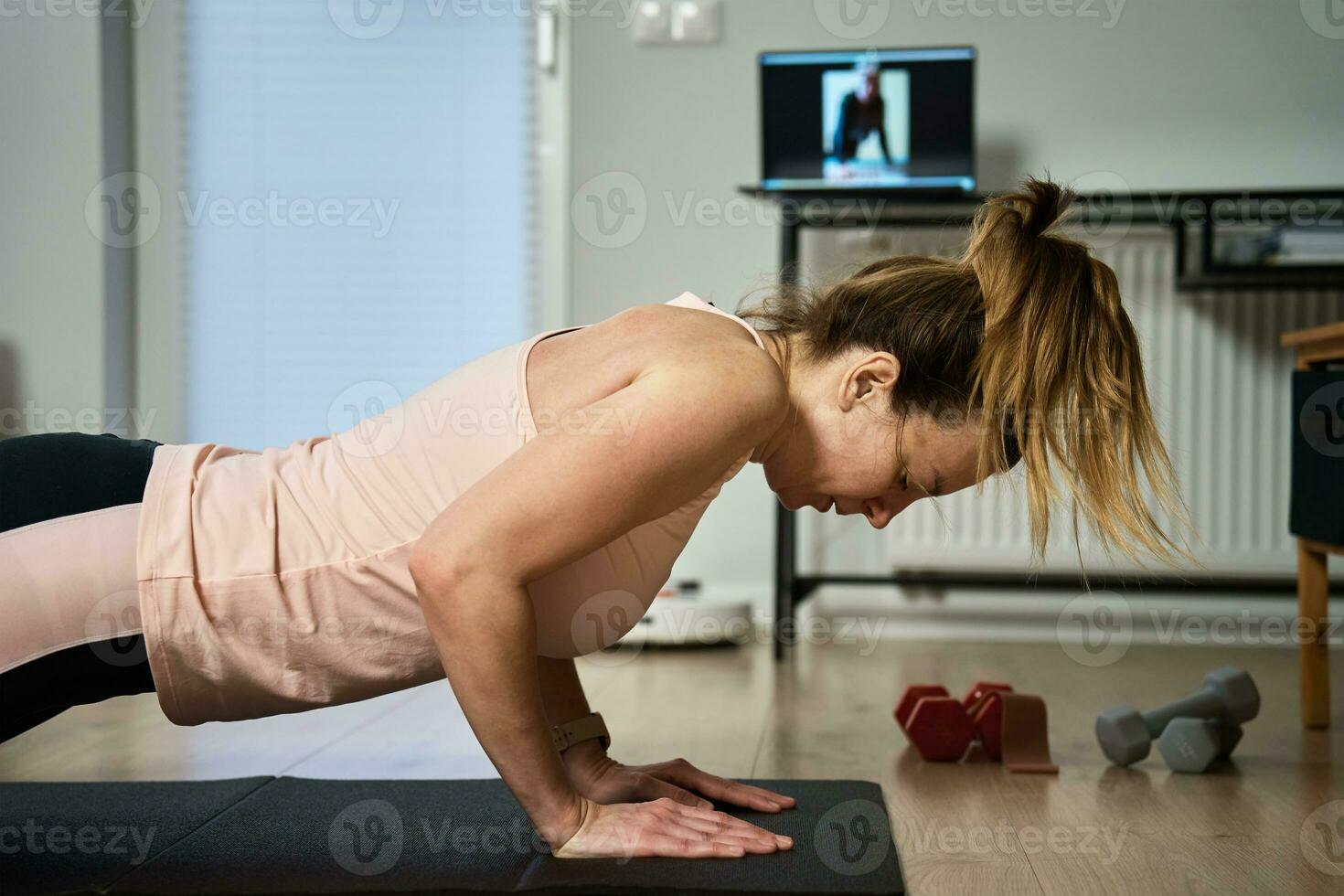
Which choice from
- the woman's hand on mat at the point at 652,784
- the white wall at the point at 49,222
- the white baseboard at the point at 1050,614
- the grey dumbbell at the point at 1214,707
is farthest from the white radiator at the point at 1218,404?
the white wall at the point at 49,222

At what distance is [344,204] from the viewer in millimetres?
3191

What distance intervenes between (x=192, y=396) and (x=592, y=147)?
1.27 meters

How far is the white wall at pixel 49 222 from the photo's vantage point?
3000mm

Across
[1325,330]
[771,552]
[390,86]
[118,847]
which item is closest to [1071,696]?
[1325,330]

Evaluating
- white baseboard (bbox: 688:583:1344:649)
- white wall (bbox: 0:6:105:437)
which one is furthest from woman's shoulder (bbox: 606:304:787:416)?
white wall (bbox: 0:6:105:437)

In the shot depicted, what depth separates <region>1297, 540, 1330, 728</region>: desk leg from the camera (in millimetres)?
1833

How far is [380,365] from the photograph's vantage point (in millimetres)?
3197

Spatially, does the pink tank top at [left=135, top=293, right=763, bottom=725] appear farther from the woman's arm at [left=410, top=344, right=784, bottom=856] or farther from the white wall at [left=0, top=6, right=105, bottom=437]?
the white wall at [left=0, top=6, right=105, bottom=437]

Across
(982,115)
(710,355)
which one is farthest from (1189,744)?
(982,115)

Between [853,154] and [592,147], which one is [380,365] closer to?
[592,147]

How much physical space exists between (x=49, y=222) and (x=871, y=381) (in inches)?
105

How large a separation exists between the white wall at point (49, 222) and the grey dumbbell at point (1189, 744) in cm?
256

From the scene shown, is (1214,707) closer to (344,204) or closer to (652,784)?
(652,784)

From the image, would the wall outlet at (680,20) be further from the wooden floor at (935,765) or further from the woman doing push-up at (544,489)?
the woman doing push-up at (544,489)
